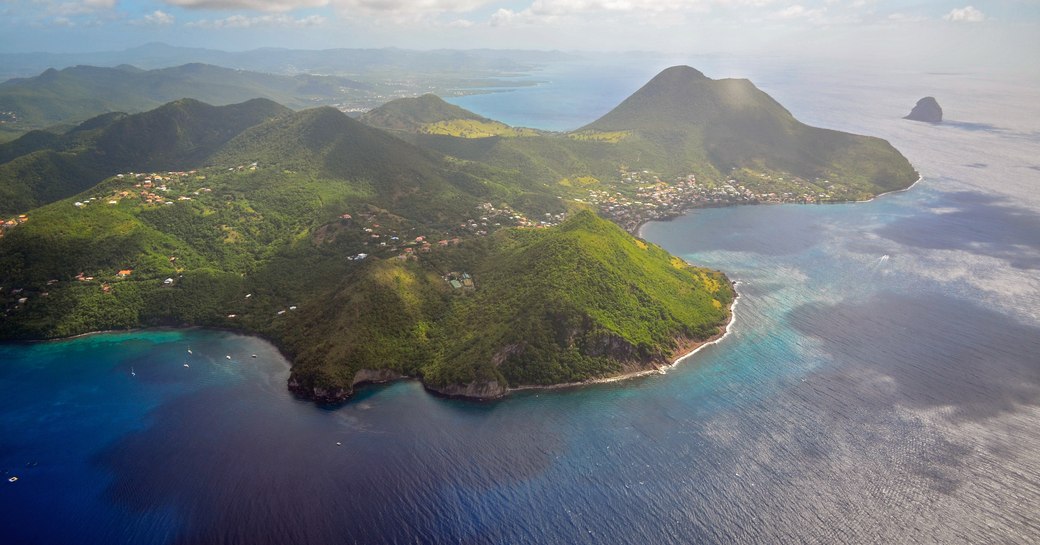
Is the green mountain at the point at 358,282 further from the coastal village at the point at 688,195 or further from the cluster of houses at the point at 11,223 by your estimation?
the coastal village at the point at 688,195

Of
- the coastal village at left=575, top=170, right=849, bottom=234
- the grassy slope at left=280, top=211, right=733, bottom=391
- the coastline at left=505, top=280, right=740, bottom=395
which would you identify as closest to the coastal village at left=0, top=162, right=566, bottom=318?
the grassy slope at left=280, top=211, right=733, bottom=391

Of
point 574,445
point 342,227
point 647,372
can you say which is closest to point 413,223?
point 342,227

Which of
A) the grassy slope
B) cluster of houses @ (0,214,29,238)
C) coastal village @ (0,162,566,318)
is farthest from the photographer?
cluster of houses @ (0,214,29,238)

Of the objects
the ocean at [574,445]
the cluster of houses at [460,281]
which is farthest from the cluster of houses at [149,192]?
the cluster of houses at [460,281]

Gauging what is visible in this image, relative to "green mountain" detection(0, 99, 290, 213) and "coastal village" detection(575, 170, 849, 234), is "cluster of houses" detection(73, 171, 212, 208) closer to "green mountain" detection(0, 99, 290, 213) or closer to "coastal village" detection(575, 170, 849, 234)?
"green mountain" detection(0, 99, 290, 213)

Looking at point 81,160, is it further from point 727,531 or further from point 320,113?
point 727,531

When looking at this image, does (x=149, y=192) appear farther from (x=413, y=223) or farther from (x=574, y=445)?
(x=574, y=445)
